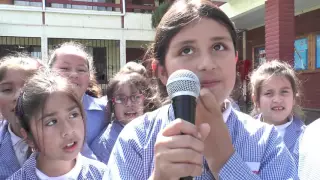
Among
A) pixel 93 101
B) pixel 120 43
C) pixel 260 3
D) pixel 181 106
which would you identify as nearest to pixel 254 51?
pixel 260 3

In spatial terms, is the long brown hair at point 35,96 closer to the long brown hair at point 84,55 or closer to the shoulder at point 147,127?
the shoulder at point 147,127

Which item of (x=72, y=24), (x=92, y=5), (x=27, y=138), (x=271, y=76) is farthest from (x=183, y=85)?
(x=92, y=5)

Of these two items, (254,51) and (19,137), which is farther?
(254,51)

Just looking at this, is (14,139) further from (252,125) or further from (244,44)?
(244,44)

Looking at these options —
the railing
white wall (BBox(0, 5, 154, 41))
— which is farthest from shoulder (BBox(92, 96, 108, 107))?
the railing

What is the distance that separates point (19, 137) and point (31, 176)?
0.36 m

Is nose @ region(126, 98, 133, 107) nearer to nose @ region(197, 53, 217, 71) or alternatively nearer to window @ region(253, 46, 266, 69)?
nose @ region(197, 53, 217, 71)

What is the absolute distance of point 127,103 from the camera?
2684mm

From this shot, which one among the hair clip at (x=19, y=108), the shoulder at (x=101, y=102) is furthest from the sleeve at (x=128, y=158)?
the shoulder at (x=101, y=102)

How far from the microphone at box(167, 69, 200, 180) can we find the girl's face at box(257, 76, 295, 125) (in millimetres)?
2025

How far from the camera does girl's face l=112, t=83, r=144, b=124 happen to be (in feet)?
8.71

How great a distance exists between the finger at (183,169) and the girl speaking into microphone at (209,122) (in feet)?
0.30

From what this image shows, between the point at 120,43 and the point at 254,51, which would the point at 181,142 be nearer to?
the point at 254,51

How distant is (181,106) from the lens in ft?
3.04
